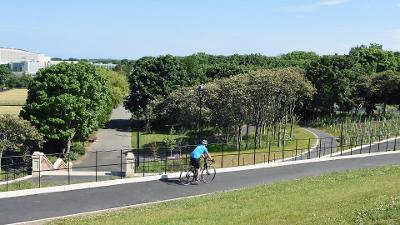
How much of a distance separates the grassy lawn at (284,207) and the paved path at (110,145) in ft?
64.7

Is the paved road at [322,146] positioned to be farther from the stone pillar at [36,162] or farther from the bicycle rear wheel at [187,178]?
the stone pillar at [36,162]

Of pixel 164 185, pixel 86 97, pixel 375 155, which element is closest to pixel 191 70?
pixel 86 97

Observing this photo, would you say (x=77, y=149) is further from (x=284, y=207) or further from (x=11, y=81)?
(x=11, y=81)

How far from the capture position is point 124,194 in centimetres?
1875

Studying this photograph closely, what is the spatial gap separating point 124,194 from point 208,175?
4411 mm

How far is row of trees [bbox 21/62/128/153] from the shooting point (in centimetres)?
4206

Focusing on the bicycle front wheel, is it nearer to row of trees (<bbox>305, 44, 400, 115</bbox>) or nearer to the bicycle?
the bicycle

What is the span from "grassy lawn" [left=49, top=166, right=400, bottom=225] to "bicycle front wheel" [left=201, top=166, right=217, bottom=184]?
294 cm

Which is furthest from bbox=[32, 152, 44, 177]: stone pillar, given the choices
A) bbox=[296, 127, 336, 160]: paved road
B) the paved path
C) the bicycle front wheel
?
bbox=[296, 127, 336, 160]: paved road

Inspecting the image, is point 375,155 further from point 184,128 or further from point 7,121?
point 184,128

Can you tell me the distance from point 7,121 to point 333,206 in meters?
28.9

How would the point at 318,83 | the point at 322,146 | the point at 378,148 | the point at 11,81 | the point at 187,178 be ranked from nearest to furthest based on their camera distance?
the point at 187,178, the point at 378,148, the point at 322,146, the point at 318,83, the point at 11,81

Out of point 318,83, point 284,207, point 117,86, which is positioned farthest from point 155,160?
point 117,86

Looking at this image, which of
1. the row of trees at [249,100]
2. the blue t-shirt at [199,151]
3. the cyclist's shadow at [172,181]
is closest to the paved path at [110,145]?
the row of trees at [249,100]
